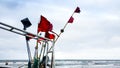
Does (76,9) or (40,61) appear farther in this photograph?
(76,9)

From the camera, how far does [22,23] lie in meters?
5.90

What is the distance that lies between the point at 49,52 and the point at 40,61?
312mm

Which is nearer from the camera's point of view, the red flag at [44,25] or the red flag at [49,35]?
the red flag at [44,25]

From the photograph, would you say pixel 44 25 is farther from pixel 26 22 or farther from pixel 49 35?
pixel 26 22

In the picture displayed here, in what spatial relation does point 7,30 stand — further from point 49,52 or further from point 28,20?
point 49,52

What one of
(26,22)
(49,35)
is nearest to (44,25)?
(49,35)

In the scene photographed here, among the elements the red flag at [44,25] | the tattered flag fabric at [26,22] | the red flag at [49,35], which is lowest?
the red flag at [49,35]

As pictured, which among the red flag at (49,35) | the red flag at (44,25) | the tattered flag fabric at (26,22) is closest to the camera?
the tattered flag fabric at (26,22)

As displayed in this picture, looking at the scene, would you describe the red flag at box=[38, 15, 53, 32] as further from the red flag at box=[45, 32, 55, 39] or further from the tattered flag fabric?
the tattered flag fabric

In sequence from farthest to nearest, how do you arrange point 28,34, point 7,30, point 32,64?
point 32,64, point 28,34, point 7,30

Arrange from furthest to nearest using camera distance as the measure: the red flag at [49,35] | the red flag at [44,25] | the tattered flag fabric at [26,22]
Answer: the red flag at [49,35] → the red flag at [44,25] → the tattered flag fabric at [26,22]

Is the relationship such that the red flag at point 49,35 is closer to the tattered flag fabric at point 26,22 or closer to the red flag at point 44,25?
the red flag at point 44,25

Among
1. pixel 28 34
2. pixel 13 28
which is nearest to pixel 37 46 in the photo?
pixel 28 34

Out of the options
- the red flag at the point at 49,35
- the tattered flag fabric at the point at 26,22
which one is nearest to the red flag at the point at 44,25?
the red flag at the point at 49,35
